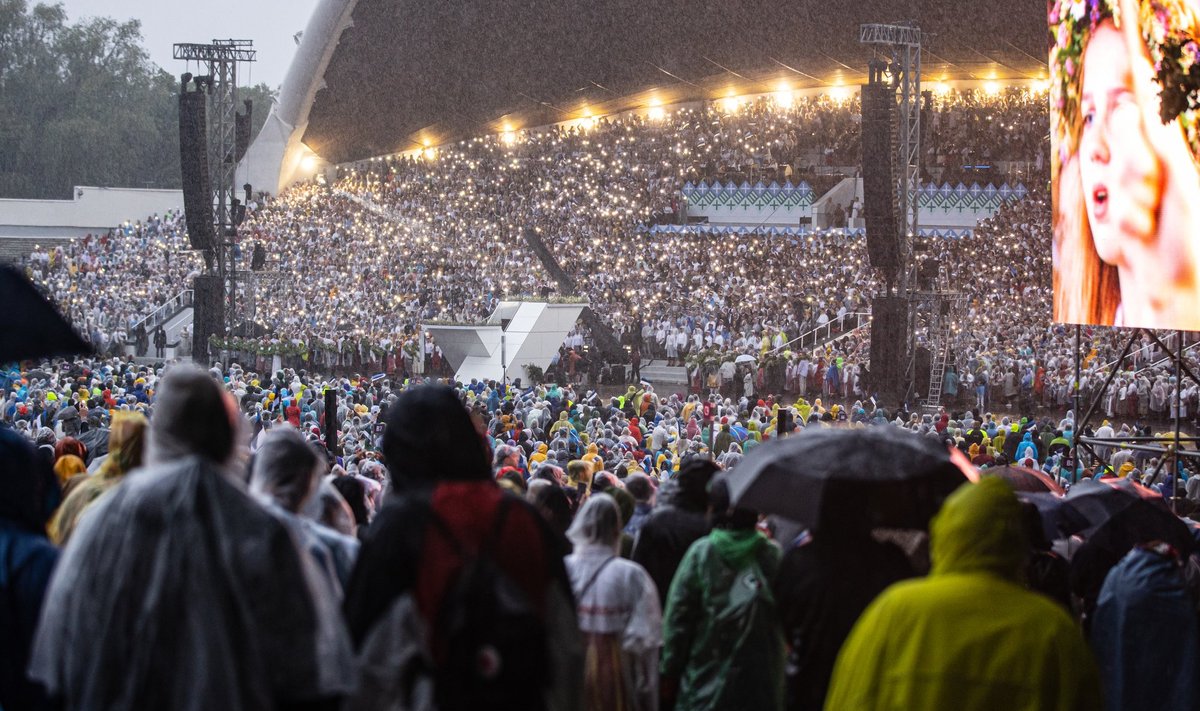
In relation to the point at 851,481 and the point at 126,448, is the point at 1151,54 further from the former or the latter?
the point at 126,448

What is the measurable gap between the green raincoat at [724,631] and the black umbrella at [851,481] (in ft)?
1.07

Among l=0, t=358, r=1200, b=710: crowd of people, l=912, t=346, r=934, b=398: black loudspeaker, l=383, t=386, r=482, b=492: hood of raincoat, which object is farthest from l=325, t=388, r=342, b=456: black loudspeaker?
l=912, t=346, r=934, b=398: black loudspeaker

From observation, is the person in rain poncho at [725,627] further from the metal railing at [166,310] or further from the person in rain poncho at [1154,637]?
the metal railing at [166,310]

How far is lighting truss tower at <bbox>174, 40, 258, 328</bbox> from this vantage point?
27.8 metres

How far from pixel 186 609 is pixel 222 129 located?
2697 cm

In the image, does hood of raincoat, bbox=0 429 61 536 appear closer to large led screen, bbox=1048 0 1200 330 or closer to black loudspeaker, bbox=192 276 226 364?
large led screen, bbox=1048 0 1200 330

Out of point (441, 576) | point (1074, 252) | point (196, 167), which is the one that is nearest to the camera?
point (441, 576)

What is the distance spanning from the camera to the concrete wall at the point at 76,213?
49844 mm

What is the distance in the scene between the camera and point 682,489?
521 cm

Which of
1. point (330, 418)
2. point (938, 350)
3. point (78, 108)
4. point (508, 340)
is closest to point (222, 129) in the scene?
point (508, 340)

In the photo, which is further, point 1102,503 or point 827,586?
point 1102,503

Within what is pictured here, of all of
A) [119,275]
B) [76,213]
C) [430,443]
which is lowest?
[430,443]

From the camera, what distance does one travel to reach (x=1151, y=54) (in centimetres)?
1005

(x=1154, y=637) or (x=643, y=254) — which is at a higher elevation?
(x=643, y=254)
